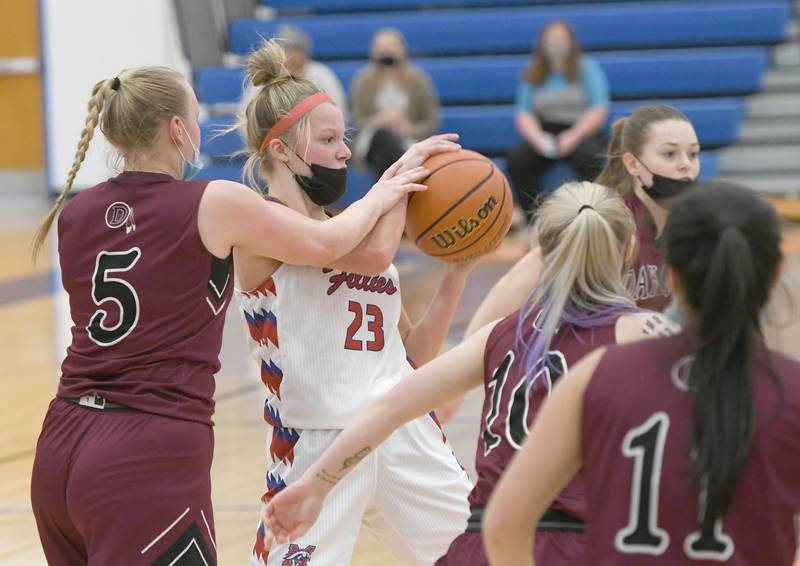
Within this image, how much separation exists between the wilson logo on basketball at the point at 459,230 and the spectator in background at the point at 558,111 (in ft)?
22.6

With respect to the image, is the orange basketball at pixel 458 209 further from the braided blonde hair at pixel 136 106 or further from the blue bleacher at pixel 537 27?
the blue bleacher at pixel 537 27

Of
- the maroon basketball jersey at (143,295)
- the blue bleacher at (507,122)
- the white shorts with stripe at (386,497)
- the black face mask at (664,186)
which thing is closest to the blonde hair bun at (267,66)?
the maroon basketball jersey at (143,295)

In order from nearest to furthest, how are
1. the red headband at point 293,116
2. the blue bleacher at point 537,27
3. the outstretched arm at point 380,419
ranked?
1. the outstretched arm at point 380,419
2. the red headband at point 293,116
3. the blue bleacher at point 537,27

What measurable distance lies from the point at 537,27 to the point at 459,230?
9351 millimetres

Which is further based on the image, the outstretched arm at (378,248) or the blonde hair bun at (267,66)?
the blonde hair bun at (267,66)

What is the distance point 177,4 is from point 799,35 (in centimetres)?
594

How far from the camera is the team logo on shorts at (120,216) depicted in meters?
2.55

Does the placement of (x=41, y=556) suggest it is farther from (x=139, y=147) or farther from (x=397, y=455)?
(x=139, y=147)

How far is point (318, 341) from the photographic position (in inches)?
120

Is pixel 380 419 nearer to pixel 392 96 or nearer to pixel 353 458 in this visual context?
pixel 353 458

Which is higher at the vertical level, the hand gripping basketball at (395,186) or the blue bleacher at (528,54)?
the hand gripping basketball at (395,186)

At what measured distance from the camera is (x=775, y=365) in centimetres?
171

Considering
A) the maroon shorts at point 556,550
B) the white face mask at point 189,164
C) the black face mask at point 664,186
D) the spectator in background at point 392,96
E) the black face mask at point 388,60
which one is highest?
the white face mask at point 189,164

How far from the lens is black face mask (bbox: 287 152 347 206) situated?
3094mm
